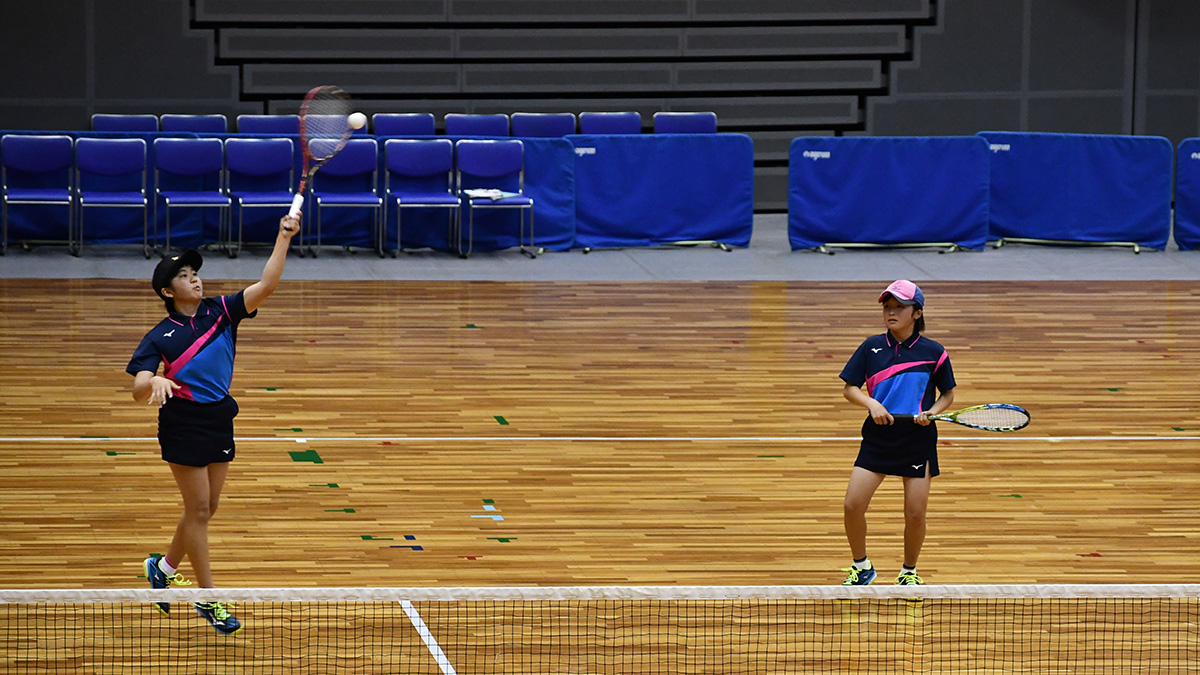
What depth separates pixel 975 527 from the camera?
780 cm

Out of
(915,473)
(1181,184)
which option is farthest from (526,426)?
(1181,184)

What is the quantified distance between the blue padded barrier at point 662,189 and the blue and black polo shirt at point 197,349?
35.6 feet

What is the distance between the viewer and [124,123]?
17844 millimetres

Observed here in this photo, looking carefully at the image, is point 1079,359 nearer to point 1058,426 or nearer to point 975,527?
point 1058,426

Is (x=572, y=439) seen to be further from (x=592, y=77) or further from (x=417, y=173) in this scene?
(x=592, y=77)

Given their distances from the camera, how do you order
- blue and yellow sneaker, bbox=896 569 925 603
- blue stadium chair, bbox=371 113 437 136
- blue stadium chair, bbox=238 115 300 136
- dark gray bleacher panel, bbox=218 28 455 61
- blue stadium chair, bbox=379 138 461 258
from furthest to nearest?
dark gray bleacher panel, bbox=218 28 455 61, blue stadium chair, bbox=371 113 437 136, blue stadium chair, bbox=238 115 300 136, blue stadium chair, bbox=379 138 461 258, blue and yellow sneaker, bbox=896 569 925 603

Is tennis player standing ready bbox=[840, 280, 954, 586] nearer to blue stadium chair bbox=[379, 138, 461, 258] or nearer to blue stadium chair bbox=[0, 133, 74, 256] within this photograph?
blue stadium chair bbox=[379, 138, 461, 258]

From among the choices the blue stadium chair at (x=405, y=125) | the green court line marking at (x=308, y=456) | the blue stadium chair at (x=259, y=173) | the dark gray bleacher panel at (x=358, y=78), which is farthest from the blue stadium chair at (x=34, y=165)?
the green court line marking at (x=308, y=456)

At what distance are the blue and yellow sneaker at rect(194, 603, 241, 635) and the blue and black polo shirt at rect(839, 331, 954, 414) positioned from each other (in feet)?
8.97

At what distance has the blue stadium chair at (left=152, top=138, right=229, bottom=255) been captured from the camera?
15.8m

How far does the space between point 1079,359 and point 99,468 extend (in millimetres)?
7528

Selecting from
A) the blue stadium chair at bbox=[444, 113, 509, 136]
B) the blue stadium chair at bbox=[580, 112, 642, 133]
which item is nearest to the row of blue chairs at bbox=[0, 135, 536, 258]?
the blue stadium chair at bbox=[444, 113, 509, 136]

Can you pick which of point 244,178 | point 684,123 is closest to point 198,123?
point 244,178

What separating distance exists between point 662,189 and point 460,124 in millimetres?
2872
